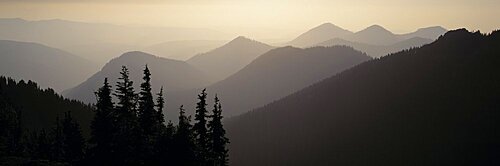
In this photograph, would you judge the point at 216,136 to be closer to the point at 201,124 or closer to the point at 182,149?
the point at 201,124

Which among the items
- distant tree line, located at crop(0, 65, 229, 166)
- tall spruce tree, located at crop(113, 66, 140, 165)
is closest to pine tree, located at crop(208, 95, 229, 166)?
distant tree line, located at crop(0, 65, 229, 166)

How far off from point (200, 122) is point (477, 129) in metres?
177

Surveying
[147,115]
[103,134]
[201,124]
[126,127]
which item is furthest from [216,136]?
[103,134]

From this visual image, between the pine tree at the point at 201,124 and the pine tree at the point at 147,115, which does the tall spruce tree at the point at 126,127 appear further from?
the pine tree at the point at 201,124

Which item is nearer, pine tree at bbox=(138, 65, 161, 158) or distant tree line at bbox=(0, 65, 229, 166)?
distant tree line at bbox=(0, 65, 229, 166)

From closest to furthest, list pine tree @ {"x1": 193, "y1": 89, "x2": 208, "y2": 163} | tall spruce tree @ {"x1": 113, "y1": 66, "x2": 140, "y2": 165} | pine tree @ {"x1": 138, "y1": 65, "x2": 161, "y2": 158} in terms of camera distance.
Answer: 1. tall spruce tree @ {"x1": 113, "y1": 66, "x2": 140, "y2": 165}
2. pine tree @ {"x1": 138, "y1": 65, "x2": 161, "y2": 158}
3. pine tree @ {"x1": 193, "y1": 89, "x2": 208, "y2": 163}

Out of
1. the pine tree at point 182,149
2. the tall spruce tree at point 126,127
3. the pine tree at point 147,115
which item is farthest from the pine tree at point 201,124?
the pine tree at point 182,149

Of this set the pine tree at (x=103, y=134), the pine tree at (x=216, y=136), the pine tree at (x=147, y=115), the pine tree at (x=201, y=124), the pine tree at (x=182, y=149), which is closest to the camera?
the pine tree at (x=182, y=149)

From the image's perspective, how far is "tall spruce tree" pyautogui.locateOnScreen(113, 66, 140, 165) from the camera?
4041 centimetres

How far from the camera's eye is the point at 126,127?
43.8 meters

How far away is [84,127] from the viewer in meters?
196

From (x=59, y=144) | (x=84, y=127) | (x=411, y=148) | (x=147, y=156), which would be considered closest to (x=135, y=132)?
(x=147, y=156)

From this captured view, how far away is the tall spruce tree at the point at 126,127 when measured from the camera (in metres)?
40.4

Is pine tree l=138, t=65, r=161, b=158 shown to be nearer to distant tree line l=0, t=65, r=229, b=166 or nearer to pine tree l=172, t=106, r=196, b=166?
distant tree line l=0, t=65, r=229, b=166
